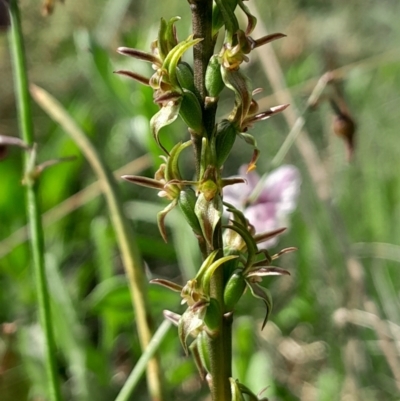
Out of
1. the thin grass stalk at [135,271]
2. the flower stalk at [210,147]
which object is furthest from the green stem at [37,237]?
the flower stalk at [210,147]

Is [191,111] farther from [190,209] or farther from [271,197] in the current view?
[271,197]

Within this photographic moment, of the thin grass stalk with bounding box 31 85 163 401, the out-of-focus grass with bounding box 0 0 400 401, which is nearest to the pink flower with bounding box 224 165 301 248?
the out-of-focus grass with bounding box 0 0 400 401

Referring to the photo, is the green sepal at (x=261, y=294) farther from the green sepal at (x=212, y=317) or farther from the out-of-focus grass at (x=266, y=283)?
the out-of-focus grass at (x=266, y=283)

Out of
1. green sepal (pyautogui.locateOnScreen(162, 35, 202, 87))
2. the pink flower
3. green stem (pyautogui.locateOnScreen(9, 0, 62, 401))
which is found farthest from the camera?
the pink flower

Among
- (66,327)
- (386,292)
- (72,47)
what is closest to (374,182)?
(386,292)

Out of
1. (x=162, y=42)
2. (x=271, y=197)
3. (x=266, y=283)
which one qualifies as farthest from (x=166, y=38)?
(x=266, y=283)

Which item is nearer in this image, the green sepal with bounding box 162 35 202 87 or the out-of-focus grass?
the green sepal with bounding box 162 35 202 87

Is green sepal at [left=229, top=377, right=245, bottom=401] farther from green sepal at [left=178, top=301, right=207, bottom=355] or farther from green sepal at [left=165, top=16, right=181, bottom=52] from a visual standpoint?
green sepal at [left=165, top=16, right=181, bottom=52]
